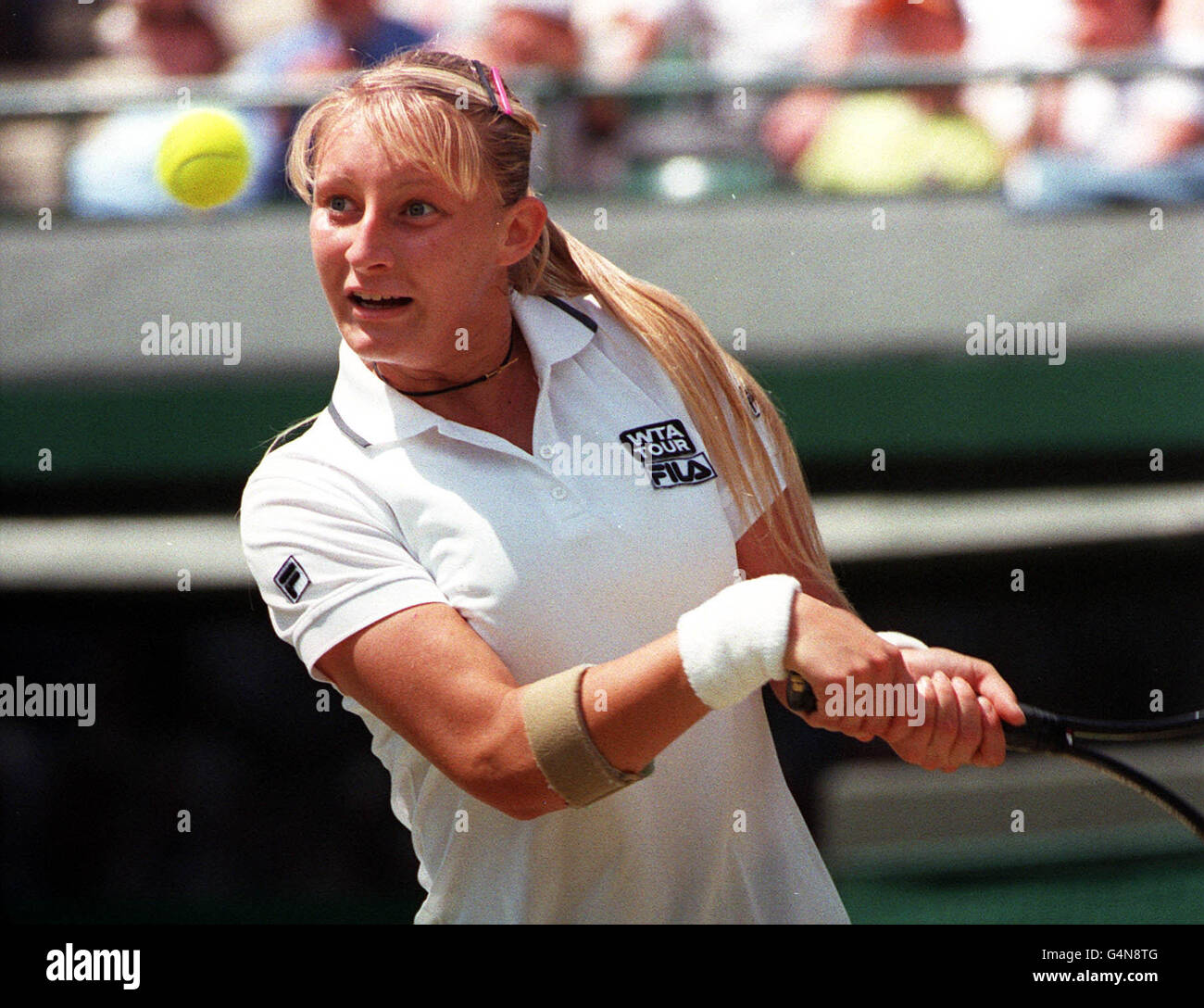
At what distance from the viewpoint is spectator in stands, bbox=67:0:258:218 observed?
74.2 inches

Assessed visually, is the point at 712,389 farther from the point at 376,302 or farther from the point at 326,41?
the point at 326,41

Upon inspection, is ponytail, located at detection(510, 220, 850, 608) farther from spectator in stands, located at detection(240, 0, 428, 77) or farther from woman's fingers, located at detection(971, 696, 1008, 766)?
spectator in stands, located at detection(240, 0, 428, 77)

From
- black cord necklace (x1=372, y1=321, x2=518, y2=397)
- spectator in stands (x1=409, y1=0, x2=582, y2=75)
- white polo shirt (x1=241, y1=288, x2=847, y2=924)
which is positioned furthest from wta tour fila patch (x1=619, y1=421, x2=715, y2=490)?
spectator in stands (x1=409, y1=0, x2=582, y2=75)

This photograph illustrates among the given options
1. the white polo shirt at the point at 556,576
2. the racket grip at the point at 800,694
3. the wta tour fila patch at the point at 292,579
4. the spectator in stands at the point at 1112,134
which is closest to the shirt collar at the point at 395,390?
the white polo shirt at the point at 556,576

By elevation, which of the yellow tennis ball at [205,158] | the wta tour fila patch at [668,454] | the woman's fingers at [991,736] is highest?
the yellow tennis ball at [205,158]

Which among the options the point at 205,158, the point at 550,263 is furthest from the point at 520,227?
the point at 205,158

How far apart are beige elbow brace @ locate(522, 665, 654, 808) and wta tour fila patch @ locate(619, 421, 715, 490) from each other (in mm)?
202

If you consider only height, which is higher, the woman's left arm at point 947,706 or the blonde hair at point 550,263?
the blonde hair at point 550,263

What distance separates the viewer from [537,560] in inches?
48.6

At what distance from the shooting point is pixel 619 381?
4.39ft

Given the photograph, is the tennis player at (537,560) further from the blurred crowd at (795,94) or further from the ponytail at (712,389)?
the blurred crowd at (795,94)

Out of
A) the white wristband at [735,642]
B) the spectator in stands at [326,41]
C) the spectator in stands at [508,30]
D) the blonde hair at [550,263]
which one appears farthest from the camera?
the spectator in stands at [326,41]

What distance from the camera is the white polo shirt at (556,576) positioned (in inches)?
48.2

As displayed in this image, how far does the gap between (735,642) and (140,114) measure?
3.98 ft
